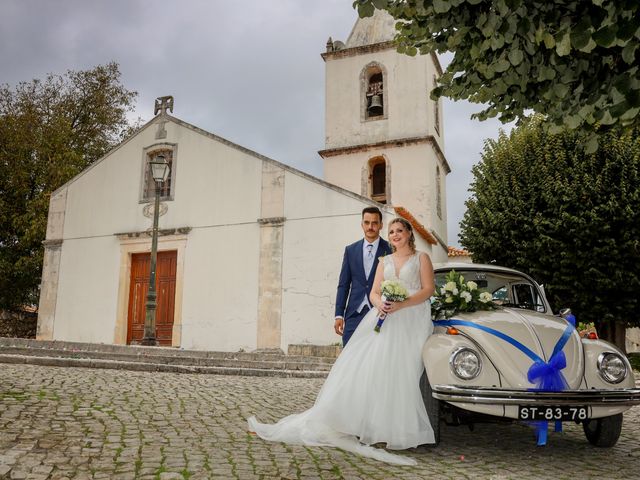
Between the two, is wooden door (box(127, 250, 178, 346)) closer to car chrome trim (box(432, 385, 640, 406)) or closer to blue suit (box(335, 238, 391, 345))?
blue suit (box(335, 238, 391, 345))

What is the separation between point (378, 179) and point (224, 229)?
24.4 feet

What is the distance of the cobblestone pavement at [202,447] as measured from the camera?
349cm

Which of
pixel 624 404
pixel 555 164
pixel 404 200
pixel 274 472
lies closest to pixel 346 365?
pixel 274 472

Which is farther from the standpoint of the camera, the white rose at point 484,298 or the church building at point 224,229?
the church building at point 224,229

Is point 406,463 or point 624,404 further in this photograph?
point 624,404

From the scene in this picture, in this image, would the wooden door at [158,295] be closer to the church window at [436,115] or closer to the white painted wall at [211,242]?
the white painted wall at [211,242]

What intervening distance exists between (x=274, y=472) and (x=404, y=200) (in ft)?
55.6

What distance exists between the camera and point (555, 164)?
1373cm

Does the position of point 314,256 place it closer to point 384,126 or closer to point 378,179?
point 378,179

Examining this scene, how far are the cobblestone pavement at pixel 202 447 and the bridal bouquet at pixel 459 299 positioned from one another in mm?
1133


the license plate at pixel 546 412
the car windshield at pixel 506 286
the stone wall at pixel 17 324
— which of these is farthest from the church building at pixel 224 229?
the license plate at pixel 546 412

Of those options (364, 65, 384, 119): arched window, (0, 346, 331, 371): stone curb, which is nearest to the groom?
(0, 346, 331, 371): stone curb

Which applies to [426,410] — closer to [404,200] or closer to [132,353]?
[132,353]

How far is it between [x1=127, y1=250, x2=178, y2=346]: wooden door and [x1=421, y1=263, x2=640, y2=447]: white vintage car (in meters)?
13.2
